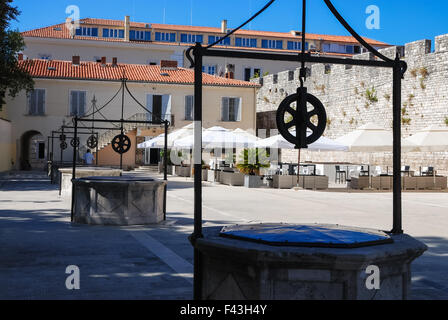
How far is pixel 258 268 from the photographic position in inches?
137

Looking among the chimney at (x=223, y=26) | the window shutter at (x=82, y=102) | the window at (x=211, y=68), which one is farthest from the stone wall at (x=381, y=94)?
the chimney at (x=223, y=26)

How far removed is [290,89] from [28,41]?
938 inches

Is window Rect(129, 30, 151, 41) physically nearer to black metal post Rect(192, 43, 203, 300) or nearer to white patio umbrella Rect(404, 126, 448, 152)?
white patio umbrella Rect(404, 126, 448, 152)

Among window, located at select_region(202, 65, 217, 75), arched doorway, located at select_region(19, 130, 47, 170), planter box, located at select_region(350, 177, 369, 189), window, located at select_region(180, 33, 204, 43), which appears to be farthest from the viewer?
window, located at select_region(180, 33, 204, 43)

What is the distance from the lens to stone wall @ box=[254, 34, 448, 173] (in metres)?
24.0

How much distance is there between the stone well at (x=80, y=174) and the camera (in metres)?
15.3

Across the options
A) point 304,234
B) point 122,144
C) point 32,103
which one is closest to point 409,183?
point 122,144

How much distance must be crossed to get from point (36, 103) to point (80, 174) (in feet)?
71.1

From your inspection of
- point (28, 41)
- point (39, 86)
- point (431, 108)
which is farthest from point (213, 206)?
point (28, 41)

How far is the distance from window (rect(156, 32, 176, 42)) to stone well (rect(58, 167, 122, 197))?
51011 mm

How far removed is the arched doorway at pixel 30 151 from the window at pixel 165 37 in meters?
25.0

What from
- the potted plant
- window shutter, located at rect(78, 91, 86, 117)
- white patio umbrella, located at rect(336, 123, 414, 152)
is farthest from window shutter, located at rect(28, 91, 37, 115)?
white patio umbrella, located at rect(336, 123, 414, 152)

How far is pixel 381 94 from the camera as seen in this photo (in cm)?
2772

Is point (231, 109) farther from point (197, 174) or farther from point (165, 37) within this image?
point (197, 174)
